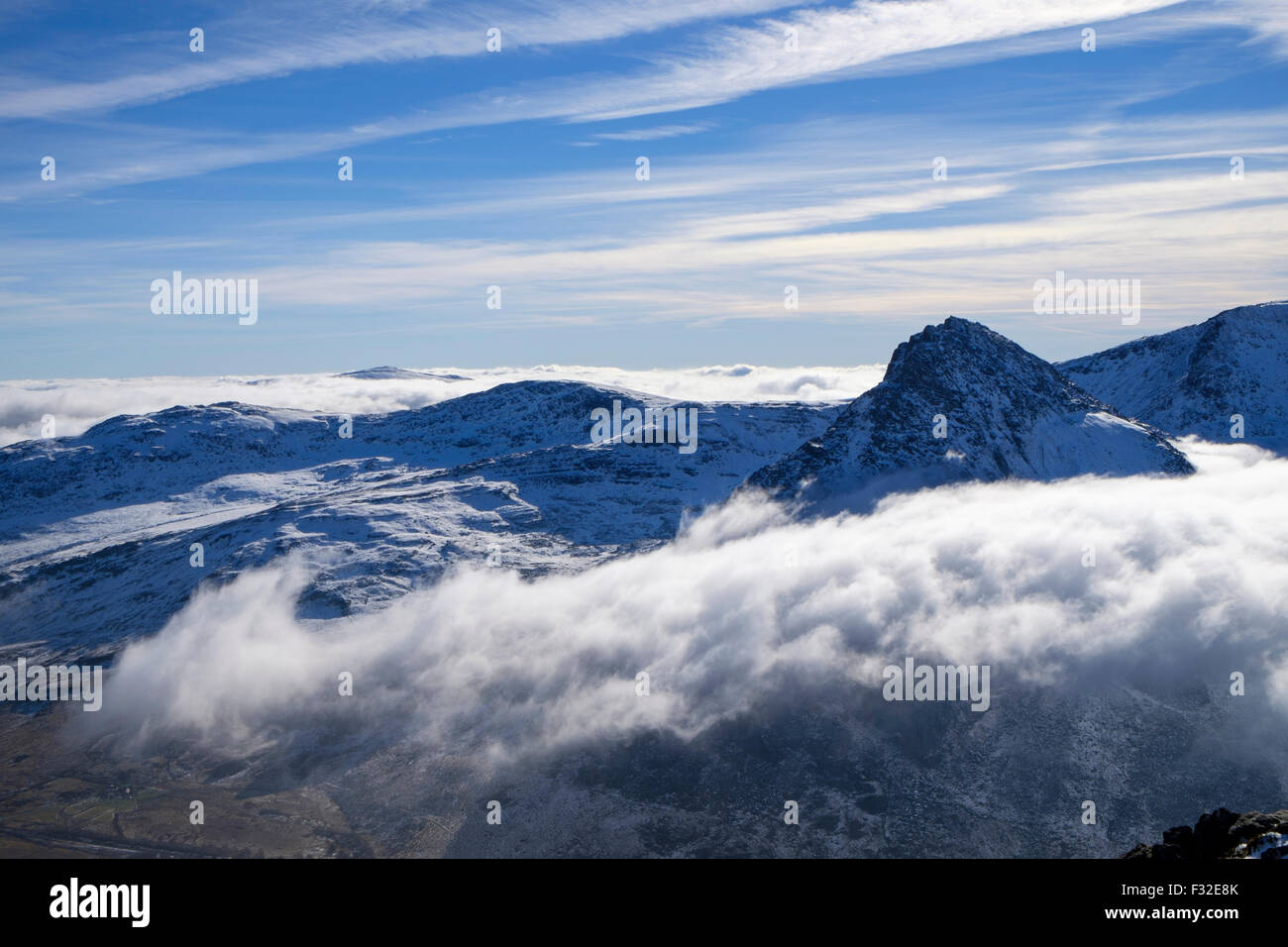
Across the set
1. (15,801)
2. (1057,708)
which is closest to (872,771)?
(1057,708)

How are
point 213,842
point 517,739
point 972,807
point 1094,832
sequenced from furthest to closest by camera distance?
1. point 517,739
2. point 213,842
3. point 972,807
4. point 1094,832

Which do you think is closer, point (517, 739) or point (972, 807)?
point (972, 807)

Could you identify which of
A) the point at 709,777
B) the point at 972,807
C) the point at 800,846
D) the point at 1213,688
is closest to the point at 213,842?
the point at 709,777

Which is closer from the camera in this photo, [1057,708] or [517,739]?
[1057,708]

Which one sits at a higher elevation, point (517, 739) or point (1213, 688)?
point (1213, 688)

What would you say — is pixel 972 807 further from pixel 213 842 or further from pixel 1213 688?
pixel 213 842
